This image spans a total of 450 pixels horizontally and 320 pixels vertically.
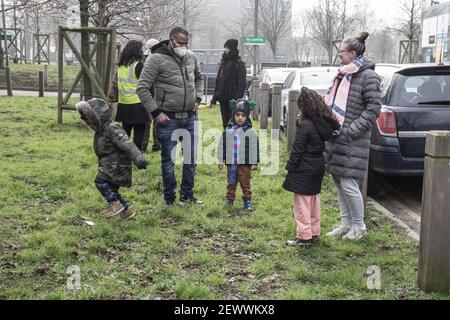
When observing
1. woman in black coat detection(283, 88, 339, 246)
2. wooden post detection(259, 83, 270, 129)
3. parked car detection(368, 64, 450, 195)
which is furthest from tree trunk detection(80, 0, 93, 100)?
woman in black coat detection(283, 88, 339, 246)

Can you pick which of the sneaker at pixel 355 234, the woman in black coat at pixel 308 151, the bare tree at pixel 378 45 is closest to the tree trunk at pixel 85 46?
the woman in black coat at pixel 308 151

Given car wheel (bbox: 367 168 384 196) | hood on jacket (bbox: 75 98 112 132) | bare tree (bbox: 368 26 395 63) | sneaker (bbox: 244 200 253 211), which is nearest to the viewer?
hood on jacket (bbox: 75 98 112 132)

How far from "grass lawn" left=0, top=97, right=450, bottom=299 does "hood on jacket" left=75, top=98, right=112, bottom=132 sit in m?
1.01

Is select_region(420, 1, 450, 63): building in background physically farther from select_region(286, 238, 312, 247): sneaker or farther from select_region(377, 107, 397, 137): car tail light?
select_region(286, 238, 312, 247): sneaker

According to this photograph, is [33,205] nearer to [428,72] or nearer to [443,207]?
[443,207]

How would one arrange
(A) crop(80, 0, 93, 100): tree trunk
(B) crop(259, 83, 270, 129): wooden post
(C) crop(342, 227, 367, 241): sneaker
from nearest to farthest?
(C) crop(342, 227, 367, 241): sneaker < (A) crop(80, 0, 93, 100): tree trunk < (B) crop(259, 83, 270, 129): wooden post

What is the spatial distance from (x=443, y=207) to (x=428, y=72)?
3360mm

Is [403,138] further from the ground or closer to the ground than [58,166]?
further from the ground

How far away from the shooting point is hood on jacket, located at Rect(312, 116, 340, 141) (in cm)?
513

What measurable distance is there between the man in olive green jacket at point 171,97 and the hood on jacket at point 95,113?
0.42 meters

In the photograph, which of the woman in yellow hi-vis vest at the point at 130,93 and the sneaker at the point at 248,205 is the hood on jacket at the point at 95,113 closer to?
the sneaker at the point at 248,205

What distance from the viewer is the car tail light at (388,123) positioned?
262 inches

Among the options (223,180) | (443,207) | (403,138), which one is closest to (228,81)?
(223,180)
